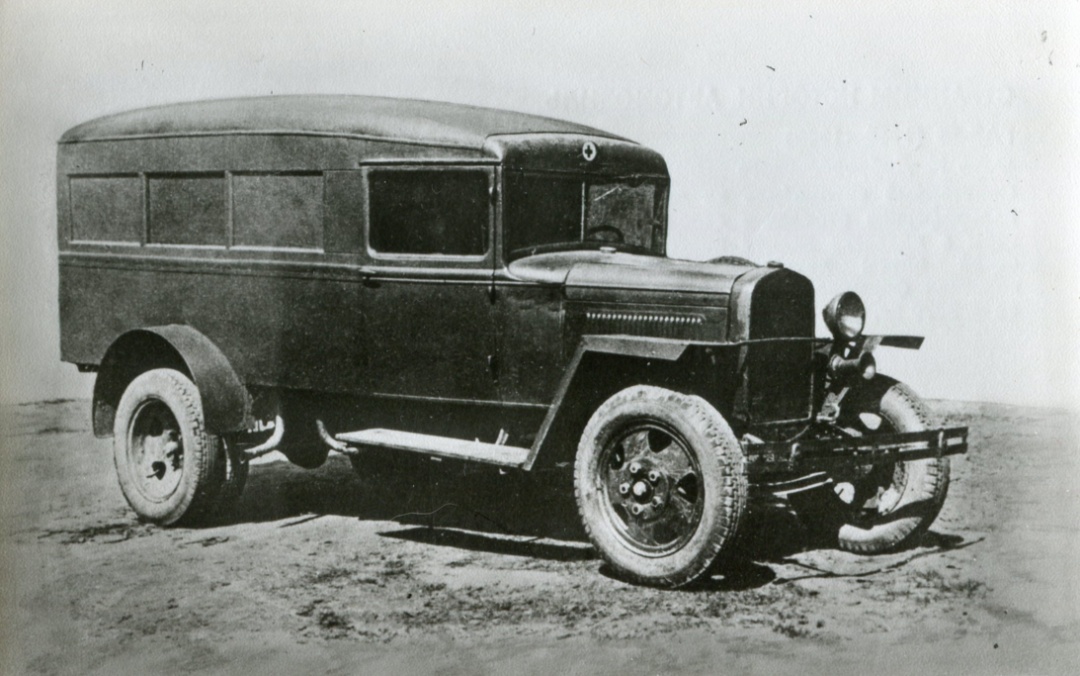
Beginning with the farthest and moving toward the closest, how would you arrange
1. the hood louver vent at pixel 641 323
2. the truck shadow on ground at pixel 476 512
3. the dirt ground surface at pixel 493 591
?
the truck shadow on ground at pixel 476 512 → the hood louver vent at pixel 641 323 → the dirt ground surface at pixel 493 591

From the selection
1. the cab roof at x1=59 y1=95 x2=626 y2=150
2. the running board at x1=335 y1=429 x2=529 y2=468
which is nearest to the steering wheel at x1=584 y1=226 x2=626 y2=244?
the cab roof at x1=59 y1=95 x2=626 y2=150

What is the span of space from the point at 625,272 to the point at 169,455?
303 centimetres

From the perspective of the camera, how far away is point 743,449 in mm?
5949

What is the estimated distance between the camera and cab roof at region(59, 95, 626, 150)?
23.0 feet

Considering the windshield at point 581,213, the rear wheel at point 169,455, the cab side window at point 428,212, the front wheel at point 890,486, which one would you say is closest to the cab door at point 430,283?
the cab side window at point 428,212

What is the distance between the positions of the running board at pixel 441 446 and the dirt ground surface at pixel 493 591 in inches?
21.6

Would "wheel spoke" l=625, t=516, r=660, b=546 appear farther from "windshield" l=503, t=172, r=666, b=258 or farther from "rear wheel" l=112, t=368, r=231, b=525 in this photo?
"rear wheel" l=112, t=368, r=231, b=525

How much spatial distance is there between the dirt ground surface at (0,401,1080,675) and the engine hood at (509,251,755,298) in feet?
4.67

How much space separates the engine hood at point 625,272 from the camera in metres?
6.44

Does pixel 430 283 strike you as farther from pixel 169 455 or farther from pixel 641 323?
pixel 169 455

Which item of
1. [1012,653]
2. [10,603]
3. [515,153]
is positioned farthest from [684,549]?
[10,603]

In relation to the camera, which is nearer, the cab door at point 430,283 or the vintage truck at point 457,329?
the vintage truck at point 457,329

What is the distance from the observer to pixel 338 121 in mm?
7223

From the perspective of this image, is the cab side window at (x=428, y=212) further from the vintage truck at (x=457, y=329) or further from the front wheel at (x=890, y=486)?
the front wheel at (x=890, y=486)
